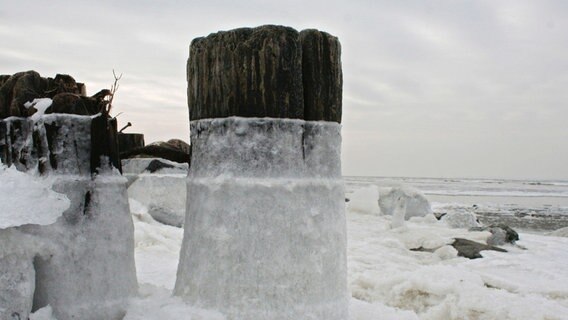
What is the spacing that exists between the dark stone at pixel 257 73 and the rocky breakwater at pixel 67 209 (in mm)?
725

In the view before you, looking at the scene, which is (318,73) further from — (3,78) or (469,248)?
(469,248)

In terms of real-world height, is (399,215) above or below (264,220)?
below

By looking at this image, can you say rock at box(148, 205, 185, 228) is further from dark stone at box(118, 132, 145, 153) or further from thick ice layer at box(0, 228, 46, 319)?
thick ice layer at box(0, 228, 46, 319)

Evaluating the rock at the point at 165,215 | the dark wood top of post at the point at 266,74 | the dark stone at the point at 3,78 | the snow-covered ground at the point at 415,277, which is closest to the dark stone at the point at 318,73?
the dark wood top of post at the point at 266,74

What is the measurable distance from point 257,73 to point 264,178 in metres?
0.60

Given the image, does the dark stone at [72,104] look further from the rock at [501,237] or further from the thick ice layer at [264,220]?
the rock at [501,237]

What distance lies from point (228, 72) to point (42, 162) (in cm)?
120

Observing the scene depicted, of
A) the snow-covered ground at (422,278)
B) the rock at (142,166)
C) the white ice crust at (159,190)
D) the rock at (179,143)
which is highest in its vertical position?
the rock at (179,143)

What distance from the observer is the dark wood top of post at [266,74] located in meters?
3.47

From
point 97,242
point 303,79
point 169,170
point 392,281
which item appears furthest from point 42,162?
point 169,170

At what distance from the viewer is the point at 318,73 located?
3.62 meters

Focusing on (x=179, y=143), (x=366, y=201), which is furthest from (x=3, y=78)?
(x=366, y=201)

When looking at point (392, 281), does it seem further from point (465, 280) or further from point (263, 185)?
point (263, 185)

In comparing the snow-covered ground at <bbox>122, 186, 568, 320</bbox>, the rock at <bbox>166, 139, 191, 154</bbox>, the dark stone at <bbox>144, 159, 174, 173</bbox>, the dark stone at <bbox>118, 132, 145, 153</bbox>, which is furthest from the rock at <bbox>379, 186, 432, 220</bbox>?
the dark stone at <bbox>118, 132, 145, 153</bbox>
